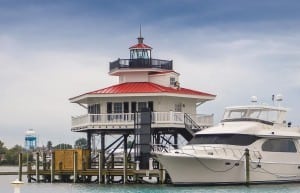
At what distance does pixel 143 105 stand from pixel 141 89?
1026 mm

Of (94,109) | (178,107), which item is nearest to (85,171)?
(94,109)

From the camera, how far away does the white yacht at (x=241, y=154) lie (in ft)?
144

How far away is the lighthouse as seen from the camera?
50.8m

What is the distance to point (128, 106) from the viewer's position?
5300 centimetres

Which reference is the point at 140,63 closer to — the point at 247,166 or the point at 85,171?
the point at 85,171

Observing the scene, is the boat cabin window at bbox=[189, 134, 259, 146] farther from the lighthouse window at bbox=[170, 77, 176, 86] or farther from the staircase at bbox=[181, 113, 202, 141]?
the lighthouse window at bbox=[170, 77, 176, 86]

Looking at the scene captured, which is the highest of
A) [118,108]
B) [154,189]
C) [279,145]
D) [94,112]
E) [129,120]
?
[118,108]

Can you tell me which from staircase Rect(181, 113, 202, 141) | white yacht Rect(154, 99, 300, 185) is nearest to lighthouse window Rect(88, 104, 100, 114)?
staircase Rect(181, 113, 202, 141)

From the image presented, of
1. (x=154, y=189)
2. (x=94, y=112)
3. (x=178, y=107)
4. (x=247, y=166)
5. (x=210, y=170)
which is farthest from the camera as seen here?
(x=94, y=112)

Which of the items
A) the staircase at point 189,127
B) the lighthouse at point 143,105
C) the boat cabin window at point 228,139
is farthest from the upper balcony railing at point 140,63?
the boat cabin window at point 228,139

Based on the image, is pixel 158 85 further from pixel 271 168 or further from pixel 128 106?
pixel 271 168

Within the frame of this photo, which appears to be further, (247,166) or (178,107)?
(178,107)

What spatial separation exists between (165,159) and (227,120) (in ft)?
17.0

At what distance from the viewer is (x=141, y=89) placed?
52812 millimetres
